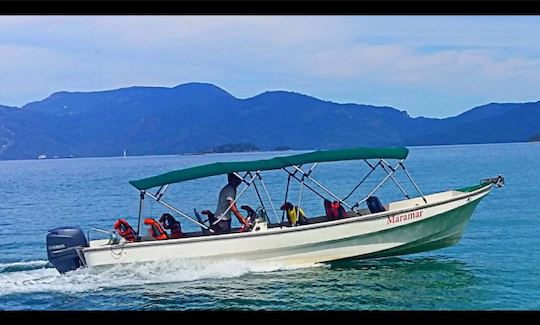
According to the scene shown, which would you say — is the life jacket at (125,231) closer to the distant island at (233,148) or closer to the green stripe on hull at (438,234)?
the green stripe on hull at (438,234)

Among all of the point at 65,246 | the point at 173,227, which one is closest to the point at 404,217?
the point at 173,227

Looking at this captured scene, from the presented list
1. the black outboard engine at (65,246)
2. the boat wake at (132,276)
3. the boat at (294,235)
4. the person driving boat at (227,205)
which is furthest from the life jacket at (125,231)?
the person driving boat at (227,205)

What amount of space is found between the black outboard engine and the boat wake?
0.18 meters

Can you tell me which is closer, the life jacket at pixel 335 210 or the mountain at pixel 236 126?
the life jacket at pixel 335 210

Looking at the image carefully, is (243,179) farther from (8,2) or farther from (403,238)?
(8,2)

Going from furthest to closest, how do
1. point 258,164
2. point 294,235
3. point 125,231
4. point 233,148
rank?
point 233,148 → point 258,164 → point 294,235 → point 125,231

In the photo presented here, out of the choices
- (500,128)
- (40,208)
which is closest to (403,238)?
(40,208)

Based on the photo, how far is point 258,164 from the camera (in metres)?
10.5

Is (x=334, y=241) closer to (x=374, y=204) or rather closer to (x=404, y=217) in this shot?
(x=374, y=204)

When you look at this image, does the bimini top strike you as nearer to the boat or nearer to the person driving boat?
the boat

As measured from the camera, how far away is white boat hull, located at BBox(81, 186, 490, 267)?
32.3 ft

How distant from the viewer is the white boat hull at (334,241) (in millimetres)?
9844

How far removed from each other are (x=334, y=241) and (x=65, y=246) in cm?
382

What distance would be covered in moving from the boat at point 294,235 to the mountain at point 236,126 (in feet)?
290
